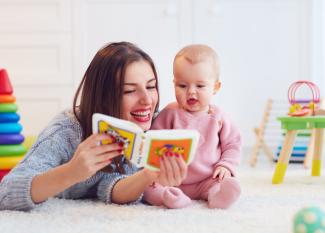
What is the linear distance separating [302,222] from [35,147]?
29.3 inches

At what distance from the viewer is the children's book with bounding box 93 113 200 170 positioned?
119 cm

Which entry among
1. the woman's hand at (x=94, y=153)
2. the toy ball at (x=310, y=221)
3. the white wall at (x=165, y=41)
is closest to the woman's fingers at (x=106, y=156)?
the woman's hand at (x=94, y=153)

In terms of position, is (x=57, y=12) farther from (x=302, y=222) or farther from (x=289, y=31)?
(x=302, y=222)

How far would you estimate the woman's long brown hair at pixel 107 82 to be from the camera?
4.80 feet

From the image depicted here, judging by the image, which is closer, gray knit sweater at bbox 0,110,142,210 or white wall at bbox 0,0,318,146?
gray knit sweater at bbox 0,110,142,210

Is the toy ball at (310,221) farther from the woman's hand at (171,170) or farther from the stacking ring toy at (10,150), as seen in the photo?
the stacking ring toy at (10,150)

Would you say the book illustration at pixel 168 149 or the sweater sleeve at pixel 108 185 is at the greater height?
the book illustration at pixel 168 149

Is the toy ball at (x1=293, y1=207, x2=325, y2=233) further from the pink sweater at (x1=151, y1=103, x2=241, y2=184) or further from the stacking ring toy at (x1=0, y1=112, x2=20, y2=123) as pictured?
the stacking ring toy at (x1=0, y1=112, x2=20, y2=123)

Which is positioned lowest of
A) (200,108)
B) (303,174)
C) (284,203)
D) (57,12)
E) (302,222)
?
(303,174)

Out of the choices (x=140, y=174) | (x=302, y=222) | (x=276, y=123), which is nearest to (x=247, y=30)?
(x=276, y=123)

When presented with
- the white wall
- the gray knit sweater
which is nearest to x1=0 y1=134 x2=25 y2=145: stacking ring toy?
the gray knit sweater

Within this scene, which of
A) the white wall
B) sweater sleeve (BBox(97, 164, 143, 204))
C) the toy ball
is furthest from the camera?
the white wall

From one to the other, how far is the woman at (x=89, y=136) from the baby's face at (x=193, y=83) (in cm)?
14

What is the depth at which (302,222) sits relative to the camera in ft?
3.60
